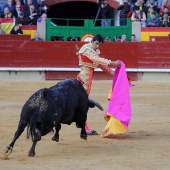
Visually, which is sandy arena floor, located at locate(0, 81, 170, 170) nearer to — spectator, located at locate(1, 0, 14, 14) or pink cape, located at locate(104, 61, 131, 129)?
pink cape, located at locate(104, 61, 131, 129)

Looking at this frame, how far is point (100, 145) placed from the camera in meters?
7.46

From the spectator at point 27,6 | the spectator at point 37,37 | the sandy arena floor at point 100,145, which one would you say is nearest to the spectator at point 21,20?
the spectator at point 27,6

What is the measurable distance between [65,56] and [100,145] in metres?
8.55

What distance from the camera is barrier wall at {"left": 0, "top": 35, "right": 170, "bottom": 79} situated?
1576 centimetres

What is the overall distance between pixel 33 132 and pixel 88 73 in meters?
1.92

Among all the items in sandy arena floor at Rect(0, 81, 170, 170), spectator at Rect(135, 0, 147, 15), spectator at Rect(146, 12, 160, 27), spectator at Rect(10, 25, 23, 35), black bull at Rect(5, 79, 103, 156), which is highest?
black bull at Rect(5, 79, 103, 156)

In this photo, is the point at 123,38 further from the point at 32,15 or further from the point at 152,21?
the point at 32,15

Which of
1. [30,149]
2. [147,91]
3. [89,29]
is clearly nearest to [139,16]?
[89,29]

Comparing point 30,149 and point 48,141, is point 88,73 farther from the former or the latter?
point 30,149

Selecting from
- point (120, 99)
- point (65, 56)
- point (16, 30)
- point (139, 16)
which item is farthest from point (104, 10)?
point (120, 99)

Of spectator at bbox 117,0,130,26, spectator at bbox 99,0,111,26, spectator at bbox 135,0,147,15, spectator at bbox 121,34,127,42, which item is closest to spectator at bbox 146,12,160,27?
spectator at bbox 135,0,147,15

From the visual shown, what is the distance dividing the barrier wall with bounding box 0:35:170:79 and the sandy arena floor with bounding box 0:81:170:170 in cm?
398

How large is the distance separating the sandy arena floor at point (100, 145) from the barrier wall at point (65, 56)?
398 centimetres

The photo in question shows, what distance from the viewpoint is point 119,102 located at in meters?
8.28
